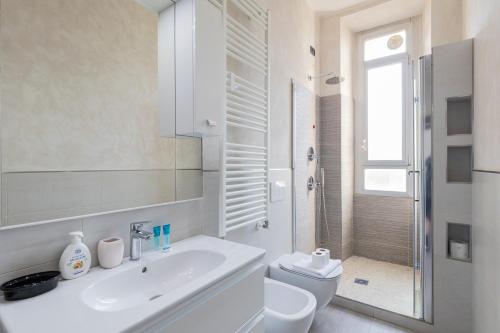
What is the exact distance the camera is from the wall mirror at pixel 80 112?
0.85 metres

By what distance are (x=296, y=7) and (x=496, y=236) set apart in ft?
7.75

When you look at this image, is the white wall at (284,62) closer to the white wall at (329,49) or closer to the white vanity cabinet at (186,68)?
the white wall at (329,49)

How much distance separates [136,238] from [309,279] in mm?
1254

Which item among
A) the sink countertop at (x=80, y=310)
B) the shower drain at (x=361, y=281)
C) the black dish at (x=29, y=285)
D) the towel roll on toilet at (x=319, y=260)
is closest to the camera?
the sink countertop at (x=80, y=310)

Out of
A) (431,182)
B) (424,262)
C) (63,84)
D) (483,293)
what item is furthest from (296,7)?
(483,293)

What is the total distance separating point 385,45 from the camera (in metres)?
3.11

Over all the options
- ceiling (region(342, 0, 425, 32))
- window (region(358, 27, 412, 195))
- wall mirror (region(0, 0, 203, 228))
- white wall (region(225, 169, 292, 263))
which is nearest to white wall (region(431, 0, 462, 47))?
ceiling (region(342, 0, 425, 32))

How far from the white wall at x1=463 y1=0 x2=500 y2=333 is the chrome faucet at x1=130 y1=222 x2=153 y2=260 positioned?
157cm

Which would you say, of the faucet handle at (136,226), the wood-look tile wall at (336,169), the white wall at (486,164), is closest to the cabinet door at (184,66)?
the faucet handle at (136,226)

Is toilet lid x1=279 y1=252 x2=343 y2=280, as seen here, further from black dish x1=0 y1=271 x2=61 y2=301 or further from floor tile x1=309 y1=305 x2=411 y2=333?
black dish x1=0 y1=271 x2=61 y2=301

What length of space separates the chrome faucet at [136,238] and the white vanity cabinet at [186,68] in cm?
49

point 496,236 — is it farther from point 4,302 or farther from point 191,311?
point 4,302

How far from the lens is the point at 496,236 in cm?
121

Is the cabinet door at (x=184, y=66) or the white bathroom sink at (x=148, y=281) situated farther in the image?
the cabinet door at (x=184, y=66)
